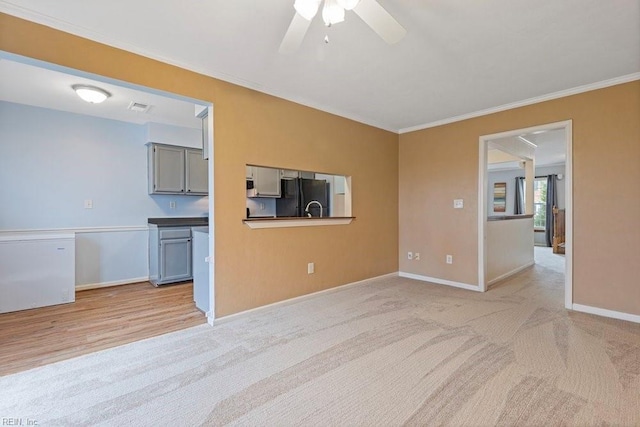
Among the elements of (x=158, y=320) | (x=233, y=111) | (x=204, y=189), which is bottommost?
(x=158, y=320)

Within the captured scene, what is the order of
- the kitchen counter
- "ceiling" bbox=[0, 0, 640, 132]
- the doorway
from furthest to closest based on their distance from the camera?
the doorway, the kitchen counter, "ceiling" bbox=[0, 0, 640, 132]

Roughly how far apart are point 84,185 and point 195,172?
58.0 inches

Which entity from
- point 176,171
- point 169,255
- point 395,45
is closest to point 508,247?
point 395,45

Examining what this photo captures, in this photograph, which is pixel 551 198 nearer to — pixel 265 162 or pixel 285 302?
pixel 285 302

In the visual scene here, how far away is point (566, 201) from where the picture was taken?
3.24 meters

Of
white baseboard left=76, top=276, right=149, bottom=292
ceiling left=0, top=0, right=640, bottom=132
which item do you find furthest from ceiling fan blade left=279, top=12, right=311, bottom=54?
white baseboard left=76, top=276, right=149, bottom=292

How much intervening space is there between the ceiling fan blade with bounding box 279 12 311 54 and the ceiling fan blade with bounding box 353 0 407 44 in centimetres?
30

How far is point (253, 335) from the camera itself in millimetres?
2547

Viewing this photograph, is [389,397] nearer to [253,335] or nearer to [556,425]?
[556,425]

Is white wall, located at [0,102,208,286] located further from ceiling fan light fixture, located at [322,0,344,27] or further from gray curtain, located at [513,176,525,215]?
gray curtain, located at [513,176,525,215]

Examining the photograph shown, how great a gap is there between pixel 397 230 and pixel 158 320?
11.7 ft

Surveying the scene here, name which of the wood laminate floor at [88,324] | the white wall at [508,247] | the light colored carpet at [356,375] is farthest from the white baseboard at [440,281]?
the wood laminate floor at [88,324]

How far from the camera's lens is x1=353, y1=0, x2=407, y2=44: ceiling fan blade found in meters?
1.49

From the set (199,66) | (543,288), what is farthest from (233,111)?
(543,288)
